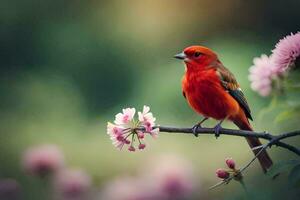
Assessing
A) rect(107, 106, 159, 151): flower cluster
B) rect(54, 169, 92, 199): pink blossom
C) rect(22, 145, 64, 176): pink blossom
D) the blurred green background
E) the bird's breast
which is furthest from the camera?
the blurred green background

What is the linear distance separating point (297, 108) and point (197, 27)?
3388 mm

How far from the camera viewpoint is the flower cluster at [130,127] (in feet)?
2.58

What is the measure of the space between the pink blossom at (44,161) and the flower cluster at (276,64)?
29.9 inches

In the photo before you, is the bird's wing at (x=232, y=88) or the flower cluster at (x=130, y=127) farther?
the bird's wing at (x=232, y=88)

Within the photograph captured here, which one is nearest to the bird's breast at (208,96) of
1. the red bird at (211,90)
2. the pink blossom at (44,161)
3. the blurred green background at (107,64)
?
the red bird at (211,90)

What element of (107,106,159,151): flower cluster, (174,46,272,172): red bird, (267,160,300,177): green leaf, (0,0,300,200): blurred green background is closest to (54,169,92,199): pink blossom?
(174,46,272,172): red bird

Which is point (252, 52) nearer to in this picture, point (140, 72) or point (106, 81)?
point (140, 72)

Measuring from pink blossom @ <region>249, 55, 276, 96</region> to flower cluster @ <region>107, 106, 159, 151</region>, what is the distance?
4.1 inches

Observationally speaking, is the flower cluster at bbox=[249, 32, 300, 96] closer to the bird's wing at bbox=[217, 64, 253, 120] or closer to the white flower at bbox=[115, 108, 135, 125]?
the white flower at bbox=[115, 108, 135, 125]

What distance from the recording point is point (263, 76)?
80 centimetres

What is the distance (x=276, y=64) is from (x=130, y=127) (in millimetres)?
148

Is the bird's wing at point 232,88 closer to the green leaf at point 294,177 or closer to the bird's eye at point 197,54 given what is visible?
the bird's eye at point 197,54

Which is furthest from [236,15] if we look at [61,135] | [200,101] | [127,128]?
[127,128]

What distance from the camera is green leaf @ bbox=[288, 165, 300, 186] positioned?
2.21 ft
